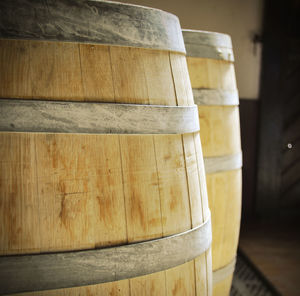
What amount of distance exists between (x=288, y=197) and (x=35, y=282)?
14.6ft

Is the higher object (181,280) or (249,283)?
(181,280)

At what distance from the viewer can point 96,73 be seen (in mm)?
993

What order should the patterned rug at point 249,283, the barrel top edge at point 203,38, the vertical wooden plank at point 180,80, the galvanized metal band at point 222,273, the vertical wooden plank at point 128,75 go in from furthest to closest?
the patterned rug at point 249,283
the galvanized metal band at point 222,273
the barrel top edge at point 203,38
the vertical wooden plank at point 180,80
the vertical wooden plank at point 128,75

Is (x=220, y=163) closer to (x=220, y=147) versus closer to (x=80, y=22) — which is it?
(x=220, y=147)

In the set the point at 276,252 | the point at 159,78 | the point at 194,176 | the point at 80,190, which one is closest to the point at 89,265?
the point at 80,190

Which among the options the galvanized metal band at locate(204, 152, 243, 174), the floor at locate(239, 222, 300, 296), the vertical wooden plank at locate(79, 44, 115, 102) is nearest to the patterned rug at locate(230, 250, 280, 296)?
the floor at locate(239, 222, 300, 296)

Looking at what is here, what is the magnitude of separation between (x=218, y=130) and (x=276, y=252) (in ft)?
7.98

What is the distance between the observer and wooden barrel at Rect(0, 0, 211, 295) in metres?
0.92

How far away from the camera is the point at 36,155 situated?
0.92 m

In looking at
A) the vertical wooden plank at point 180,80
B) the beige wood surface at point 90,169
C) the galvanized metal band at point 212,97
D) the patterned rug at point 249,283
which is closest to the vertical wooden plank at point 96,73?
the beige wood surface at point 90,169

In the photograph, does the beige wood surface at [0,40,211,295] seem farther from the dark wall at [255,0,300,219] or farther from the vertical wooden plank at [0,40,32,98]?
the dark wall at [255,0,300,219]

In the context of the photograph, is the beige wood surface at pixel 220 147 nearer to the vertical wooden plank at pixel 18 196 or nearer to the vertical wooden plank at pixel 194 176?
the vertical wooden plank at pixel 194 176

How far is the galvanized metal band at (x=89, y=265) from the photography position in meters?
0.91

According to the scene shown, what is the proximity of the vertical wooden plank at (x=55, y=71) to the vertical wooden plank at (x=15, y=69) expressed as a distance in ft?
0.05
